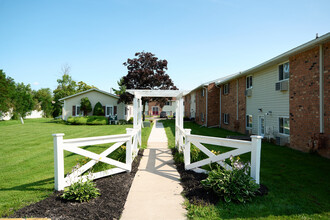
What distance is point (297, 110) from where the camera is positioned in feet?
31.6

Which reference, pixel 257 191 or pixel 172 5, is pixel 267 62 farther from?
pixel 257 191

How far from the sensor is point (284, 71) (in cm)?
1101

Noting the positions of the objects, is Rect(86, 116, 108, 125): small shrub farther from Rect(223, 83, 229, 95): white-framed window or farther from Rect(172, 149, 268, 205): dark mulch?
Rect(172, 149, 268, 205): dark mulch

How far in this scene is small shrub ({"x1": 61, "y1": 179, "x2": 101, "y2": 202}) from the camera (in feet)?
11.8

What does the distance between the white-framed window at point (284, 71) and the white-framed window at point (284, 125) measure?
7.49 ft

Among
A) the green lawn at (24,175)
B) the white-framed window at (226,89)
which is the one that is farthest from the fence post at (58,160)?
the white-framed window at (226,89)

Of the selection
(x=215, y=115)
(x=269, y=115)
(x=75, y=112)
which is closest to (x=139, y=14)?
(x=269, y=115)

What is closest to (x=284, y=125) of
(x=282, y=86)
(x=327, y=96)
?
(x=282, y=86)

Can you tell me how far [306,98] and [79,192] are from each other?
32.7 feet

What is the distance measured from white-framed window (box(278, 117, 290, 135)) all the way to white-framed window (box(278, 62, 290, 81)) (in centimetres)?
228

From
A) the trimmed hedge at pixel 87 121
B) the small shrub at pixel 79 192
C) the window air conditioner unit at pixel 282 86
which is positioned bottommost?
the small shrub at pixel 79 192

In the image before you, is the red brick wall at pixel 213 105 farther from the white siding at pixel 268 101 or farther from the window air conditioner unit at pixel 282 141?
the window air conditioner unit at pixel 282 141

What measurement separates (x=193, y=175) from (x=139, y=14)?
29.5ft

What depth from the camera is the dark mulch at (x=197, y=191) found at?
3.84 meters
